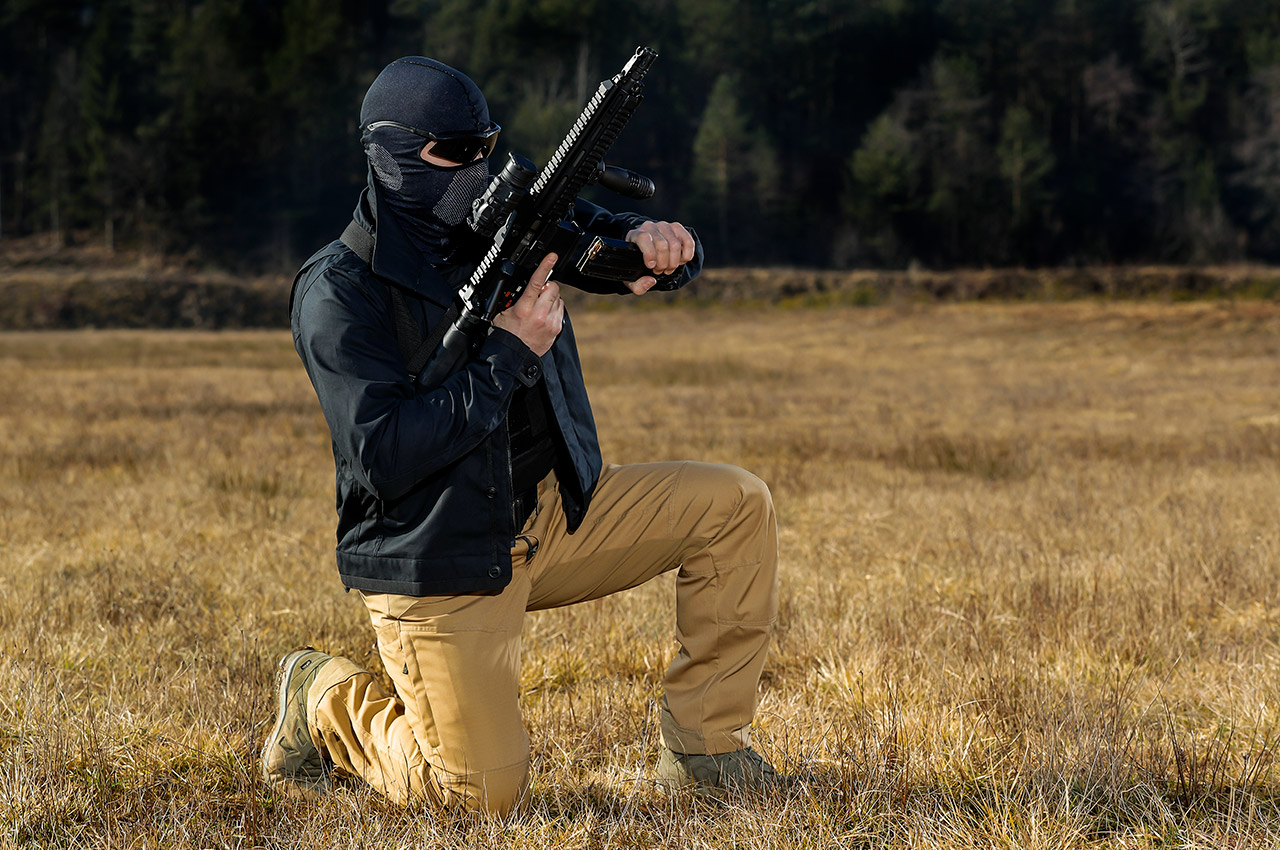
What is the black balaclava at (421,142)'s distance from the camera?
9.83 ft

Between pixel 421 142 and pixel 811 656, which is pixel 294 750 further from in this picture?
pixel 811 656

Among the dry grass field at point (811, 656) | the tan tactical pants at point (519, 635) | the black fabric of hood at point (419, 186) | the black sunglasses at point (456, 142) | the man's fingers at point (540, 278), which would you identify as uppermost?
the black sunglasses at point (456, 142)

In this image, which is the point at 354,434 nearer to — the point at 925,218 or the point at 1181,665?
the point at 1181,665

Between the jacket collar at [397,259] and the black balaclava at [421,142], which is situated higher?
the black balaclava at [421,142]

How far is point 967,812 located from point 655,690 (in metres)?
1.48

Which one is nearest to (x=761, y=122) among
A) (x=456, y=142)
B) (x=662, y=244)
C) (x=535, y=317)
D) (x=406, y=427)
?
(x=662, y=244)

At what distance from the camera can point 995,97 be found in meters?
66.5

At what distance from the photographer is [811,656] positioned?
4.27 meters

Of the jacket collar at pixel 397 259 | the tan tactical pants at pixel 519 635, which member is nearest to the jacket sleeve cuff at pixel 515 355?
the jacket collar at pixel 397 259

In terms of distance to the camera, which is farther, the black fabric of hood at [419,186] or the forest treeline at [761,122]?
the forest treeline at [761,122]

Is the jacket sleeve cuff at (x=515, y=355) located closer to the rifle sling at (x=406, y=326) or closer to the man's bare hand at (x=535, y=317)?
the man's bare hand at (x=535, y=317)

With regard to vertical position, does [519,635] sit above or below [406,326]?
below

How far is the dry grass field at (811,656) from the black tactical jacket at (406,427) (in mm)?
666

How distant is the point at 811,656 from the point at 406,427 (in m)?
2.17
